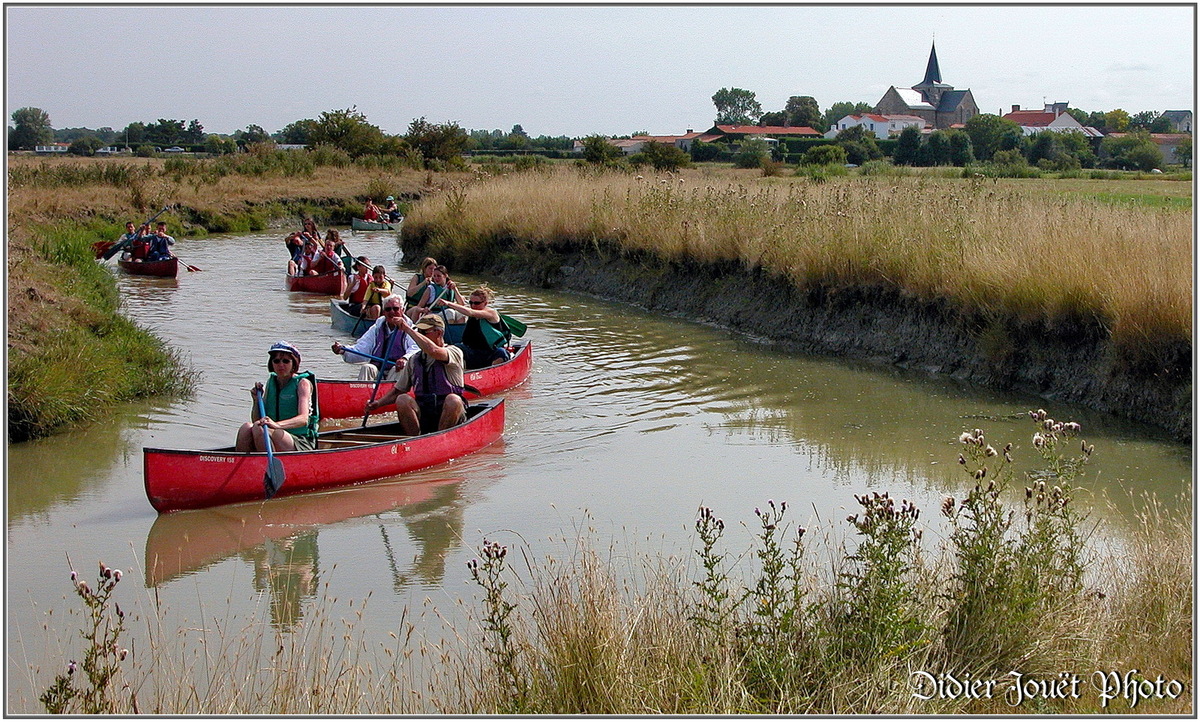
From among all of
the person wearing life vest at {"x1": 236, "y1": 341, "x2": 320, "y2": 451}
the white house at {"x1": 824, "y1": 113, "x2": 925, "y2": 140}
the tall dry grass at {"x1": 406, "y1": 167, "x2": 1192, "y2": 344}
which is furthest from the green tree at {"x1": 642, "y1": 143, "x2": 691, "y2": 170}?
the white house at {"x1": 824, "y1": 113, "x2": 925, "y2": 140}

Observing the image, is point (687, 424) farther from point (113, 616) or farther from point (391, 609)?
point (113, 616)

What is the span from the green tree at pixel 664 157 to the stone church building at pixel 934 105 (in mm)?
89084

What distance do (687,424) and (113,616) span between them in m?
6.76

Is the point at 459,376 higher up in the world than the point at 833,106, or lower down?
lower down

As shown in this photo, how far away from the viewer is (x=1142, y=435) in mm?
11641

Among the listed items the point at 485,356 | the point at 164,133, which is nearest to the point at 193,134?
the point at 164,133

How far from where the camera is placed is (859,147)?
69.2m

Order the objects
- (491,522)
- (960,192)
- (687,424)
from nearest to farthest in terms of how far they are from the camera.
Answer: (491,522)
(687,424)
(960,192)

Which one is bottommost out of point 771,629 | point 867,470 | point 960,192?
point 867,470

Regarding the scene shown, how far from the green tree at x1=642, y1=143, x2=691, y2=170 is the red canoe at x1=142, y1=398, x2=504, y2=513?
34636 millimetres

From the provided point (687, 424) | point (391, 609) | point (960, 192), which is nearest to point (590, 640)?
point (391, 609)

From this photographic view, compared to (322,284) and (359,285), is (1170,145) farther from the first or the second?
(359,285)

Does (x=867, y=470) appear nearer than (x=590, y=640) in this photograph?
No

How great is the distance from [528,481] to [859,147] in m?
62.3
